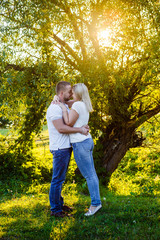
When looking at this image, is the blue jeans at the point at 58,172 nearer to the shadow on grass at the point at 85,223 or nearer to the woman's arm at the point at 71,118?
the shadow on grass at the point at 85,223

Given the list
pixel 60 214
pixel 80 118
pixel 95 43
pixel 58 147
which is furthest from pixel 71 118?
pixel 95 43

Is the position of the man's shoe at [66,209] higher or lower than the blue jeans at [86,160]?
lower

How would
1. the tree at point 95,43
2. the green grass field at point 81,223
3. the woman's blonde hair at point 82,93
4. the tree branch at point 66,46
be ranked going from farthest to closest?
the tree branch at point 66,46 → the tree at point 95,43 → the woman's blonde hair at point 82,93 → the green grass field at point 81,223

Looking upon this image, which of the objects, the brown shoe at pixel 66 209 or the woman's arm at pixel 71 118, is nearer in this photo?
the woman's arm at pixel 71 118

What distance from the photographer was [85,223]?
3910mm

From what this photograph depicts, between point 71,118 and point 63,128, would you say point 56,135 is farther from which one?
point 71,118

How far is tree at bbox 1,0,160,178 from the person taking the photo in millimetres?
6801

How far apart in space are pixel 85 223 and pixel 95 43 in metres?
4.89

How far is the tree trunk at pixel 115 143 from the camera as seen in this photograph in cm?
902

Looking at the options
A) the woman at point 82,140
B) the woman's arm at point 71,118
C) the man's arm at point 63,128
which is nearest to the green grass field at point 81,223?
the woman at point 82,140

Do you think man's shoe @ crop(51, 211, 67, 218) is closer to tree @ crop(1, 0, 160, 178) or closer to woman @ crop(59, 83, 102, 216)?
woman @ crop(59, 83, 102, 216)

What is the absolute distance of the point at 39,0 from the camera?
6984mm

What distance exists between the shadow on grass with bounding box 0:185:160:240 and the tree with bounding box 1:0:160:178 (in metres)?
3.24

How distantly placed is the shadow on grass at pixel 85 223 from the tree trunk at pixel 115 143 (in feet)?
13.7
